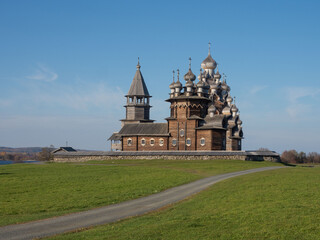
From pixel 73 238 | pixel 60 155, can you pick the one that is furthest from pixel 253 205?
pixel 60 155

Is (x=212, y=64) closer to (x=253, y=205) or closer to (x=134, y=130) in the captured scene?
(x=134, y=130)

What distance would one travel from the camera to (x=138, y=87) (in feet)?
249

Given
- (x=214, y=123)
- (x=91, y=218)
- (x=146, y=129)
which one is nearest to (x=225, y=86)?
(x=214, y=123)

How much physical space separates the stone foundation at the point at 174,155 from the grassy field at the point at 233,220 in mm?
31385

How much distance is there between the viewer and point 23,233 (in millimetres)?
14328

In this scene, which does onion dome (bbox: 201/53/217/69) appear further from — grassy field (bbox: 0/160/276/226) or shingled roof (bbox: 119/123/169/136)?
grassy field (bbox: 0/160/276/226)

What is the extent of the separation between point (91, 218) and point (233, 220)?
19.5 ft

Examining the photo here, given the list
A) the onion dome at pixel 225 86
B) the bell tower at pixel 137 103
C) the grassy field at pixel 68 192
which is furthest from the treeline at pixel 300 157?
the grassy field at pixel 68 192

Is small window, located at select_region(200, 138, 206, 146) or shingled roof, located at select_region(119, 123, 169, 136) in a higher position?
shingled roof, located at select_region(119, 123, 169, 136)

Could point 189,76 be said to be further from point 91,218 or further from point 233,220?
point 233,220

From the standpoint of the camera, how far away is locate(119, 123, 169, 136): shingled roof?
6431 centimetres

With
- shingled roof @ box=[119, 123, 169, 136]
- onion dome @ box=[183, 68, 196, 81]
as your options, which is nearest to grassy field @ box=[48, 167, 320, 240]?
shingled roof @ box=[119, 123, 169, 136]

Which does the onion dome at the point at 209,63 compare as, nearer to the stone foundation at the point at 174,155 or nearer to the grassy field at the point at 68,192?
the stone foundation at the point at 174,155

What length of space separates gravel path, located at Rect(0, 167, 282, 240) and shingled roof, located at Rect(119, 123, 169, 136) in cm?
3999
